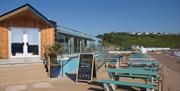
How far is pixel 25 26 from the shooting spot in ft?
59.9

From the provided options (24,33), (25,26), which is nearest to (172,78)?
(25,26)

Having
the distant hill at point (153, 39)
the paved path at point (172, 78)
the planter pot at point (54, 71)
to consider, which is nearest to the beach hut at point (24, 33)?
the planter pot at point (54, 71)

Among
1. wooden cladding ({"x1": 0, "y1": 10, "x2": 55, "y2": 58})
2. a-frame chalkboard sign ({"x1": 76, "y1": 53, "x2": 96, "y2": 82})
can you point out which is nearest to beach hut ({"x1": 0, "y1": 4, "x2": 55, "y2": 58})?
wooden cladding ({"x1": 0, "y1": 10, "x2": 55, "y2": 58})

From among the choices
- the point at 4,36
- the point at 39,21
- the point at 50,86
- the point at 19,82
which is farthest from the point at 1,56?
the point at 50,86

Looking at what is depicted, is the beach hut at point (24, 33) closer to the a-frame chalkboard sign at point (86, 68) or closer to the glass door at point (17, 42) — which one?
the glass door at point (17, 42)

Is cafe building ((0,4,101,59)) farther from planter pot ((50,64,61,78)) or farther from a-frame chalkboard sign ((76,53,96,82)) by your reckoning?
a-frame chalkboard sign ((76,53,96,82))

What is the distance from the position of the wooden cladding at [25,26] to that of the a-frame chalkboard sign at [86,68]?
20.1ft

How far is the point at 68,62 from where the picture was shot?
15.9m

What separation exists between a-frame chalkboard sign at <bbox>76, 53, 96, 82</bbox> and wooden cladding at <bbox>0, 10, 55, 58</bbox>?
6.13 m

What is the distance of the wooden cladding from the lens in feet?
58.1

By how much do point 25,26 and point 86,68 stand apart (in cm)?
710

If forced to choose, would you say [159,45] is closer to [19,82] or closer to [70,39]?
[70,39]

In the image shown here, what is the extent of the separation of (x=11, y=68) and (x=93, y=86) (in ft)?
16.8

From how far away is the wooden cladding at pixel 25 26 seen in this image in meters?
17.7
